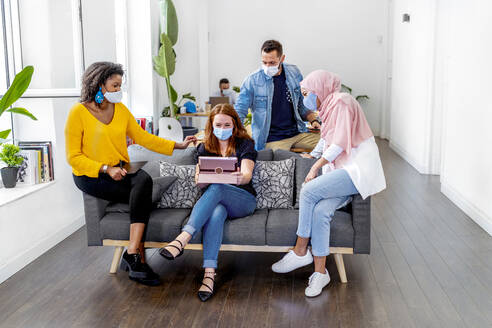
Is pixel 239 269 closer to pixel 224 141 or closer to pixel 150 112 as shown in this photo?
pixel 224 141

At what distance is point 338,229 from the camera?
11.4ft

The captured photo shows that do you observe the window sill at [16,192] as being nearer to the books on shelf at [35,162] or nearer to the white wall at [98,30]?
the books on shelf at [35,162]

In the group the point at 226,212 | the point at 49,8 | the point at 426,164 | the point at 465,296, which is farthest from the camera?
the point at 426,164

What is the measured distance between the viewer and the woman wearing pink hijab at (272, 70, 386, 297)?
11.0ft

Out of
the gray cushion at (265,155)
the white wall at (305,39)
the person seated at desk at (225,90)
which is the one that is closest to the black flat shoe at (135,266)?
the gray cushion at (265,155)

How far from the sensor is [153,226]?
358cm

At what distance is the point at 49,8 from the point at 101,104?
64.2 inches

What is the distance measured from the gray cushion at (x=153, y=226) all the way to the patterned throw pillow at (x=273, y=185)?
53 centimetres

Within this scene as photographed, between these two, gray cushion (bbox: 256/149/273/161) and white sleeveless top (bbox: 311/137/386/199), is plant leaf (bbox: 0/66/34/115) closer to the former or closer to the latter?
gray cushion (bbox: 256/149/273/161)

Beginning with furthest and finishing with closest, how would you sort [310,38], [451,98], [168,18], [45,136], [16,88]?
[310,38], [168,18], [451,98], [45,136], [16,88]

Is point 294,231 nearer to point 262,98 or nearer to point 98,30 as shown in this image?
point 262,98

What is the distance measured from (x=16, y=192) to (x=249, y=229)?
5.70ft

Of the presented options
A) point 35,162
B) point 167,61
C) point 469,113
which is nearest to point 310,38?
point 167,61

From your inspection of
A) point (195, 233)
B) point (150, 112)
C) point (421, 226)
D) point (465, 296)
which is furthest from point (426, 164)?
point (195, 233)
